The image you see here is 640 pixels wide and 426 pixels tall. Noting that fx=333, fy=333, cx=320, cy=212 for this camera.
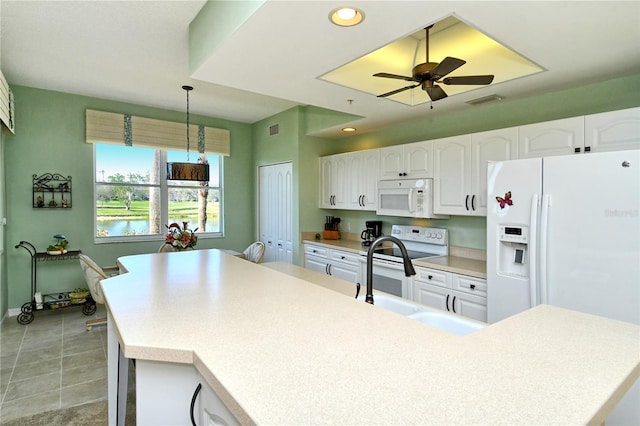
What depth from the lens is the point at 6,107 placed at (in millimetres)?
3443

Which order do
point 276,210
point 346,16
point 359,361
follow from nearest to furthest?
point 359,361 → point 346,16 → point 276,210

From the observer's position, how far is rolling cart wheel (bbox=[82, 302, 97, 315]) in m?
4.27

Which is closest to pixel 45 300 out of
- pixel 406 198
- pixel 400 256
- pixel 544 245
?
pixel 400 256

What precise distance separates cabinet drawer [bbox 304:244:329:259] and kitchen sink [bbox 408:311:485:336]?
9.20 feet

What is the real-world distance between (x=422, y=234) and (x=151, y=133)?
4.10m

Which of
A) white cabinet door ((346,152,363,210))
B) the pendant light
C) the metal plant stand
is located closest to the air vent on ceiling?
white cabinet door ((346,152,363,210))

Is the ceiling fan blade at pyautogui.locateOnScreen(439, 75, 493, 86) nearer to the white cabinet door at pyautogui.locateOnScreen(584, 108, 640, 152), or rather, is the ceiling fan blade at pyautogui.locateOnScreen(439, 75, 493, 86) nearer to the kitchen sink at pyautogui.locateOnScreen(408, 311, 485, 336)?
the white cabinet door at pyautogui.locateOnScreen(584, 108, 640, 152)

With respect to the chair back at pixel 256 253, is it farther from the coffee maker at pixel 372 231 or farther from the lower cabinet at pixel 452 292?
the lower cabinet at pixel 452 292

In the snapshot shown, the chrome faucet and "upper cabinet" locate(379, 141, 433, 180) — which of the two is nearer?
the chrome faucet

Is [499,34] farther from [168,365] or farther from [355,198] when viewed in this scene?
[355,198]

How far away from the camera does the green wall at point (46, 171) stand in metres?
4.13

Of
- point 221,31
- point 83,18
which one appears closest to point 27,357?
point 83,18

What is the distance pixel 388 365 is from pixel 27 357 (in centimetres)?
378

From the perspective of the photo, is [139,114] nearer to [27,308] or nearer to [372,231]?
[27,308]
